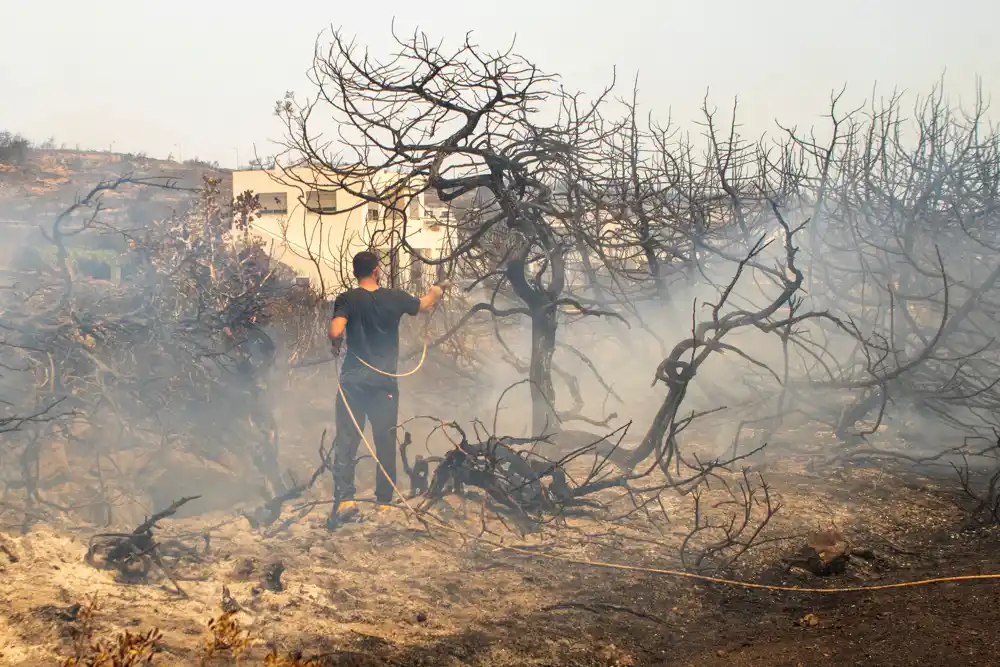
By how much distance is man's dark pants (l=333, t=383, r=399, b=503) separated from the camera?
5.41 metres

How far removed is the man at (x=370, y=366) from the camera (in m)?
5.35

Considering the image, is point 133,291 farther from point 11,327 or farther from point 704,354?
point 704,354

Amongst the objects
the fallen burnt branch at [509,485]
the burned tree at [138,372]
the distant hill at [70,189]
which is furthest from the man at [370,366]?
the distant hill at [70,189]

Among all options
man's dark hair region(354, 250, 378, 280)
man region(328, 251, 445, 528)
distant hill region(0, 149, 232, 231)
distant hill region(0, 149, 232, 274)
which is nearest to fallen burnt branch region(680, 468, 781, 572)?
man region(328, 251, 445, 528)

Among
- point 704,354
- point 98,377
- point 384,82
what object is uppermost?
point 384,82

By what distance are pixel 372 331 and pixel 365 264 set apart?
1.44 ft

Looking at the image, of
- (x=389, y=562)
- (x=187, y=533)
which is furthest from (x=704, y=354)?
(x=187, y=533)

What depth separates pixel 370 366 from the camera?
5.29 metres

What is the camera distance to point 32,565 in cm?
369

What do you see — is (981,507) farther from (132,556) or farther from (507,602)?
(132,556)

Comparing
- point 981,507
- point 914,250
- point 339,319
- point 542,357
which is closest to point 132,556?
point 339,319

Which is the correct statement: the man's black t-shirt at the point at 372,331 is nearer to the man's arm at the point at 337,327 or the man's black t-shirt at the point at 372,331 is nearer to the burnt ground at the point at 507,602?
the man's arm at the point at 337,327

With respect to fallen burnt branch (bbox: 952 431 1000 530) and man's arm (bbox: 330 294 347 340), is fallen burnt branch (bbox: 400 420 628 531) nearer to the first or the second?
man's arm (bbox: 330 294 347 340)

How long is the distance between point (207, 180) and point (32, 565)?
7.13 metres
